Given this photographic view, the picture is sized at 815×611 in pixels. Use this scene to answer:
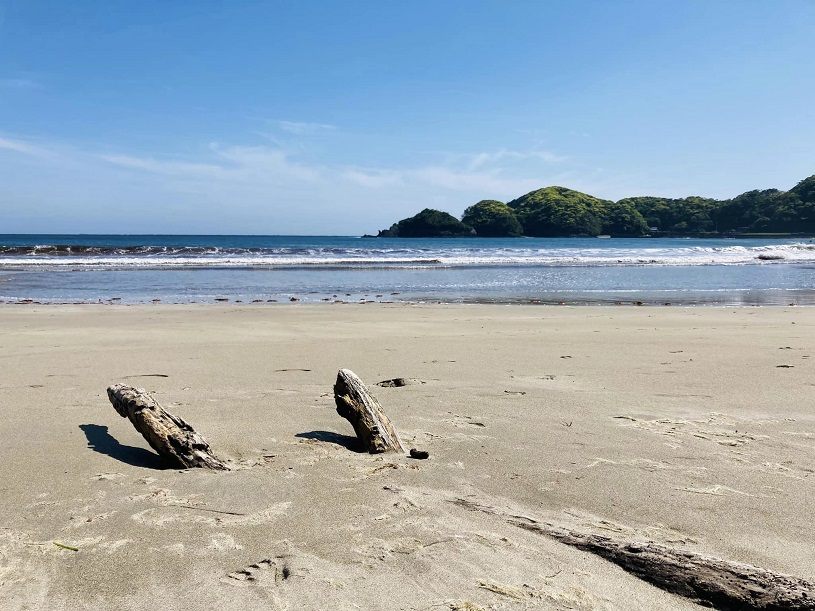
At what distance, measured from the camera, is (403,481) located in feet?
9.71

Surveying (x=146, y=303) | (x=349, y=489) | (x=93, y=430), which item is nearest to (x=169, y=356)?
(x=93, y=430)

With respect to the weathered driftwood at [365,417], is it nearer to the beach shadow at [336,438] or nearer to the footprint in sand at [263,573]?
the beach shadow at [336,438]

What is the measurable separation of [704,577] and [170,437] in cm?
244

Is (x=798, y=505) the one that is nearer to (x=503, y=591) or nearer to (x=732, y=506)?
(x=732, y=506)

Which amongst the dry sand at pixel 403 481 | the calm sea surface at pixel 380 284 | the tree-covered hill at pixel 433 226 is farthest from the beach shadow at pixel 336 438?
the tree-covered hill at pixel 433 226

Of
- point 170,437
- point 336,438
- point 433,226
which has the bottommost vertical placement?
point 336,438

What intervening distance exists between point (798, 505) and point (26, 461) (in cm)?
365

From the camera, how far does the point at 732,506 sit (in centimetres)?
266

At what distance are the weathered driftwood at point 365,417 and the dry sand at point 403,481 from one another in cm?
15

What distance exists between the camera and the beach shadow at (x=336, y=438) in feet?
11.4

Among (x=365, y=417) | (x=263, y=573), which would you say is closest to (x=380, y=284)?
(x=365, y=417)

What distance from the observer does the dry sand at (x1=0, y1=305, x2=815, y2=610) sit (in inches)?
82.1

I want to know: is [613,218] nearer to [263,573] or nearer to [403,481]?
[403,481]

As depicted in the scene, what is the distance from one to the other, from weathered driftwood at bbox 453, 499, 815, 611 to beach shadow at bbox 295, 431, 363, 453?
1.42m
